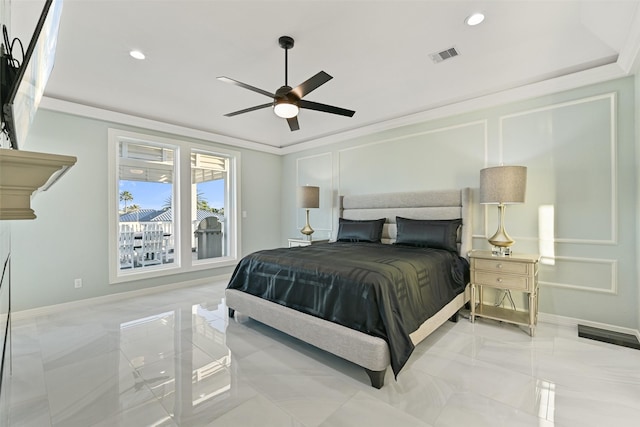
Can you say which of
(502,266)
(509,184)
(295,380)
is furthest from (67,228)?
(509,184)

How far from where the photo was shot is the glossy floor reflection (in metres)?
1.66

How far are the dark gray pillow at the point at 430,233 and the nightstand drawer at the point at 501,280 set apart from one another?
0.40 m

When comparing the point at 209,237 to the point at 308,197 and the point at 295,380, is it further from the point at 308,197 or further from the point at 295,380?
the point at 295,380

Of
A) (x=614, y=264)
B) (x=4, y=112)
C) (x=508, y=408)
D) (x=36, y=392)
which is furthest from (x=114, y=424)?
(x=614, y=264)

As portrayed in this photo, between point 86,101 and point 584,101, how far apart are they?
592 centimetres

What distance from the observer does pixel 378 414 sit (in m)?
1.68

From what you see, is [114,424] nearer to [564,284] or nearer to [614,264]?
[564,284]

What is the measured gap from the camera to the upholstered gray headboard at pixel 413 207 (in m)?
3.47

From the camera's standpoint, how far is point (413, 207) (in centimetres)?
399

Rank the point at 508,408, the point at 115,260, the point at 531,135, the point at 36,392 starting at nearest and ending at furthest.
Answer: the point at 508,408 → the point at 36,392 → the point at 531,135 → the point at 115,260

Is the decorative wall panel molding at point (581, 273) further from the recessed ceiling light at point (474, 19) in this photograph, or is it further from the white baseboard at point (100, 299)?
the white baseboard at point (100, 299)

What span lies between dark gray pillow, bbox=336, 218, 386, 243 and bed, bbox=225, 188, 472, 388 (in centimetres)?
38

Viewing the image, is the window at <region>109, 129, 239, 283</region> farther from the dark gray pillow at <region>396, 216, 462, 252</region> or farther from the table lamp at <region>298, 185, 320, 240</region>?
the dark gray pillow at <region>396, 216, 462, 252</region>

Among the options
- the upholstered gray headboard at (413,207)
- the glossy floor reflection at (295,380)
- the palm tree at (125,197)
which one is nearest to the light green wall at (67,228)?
the palm tree at (125,197)
